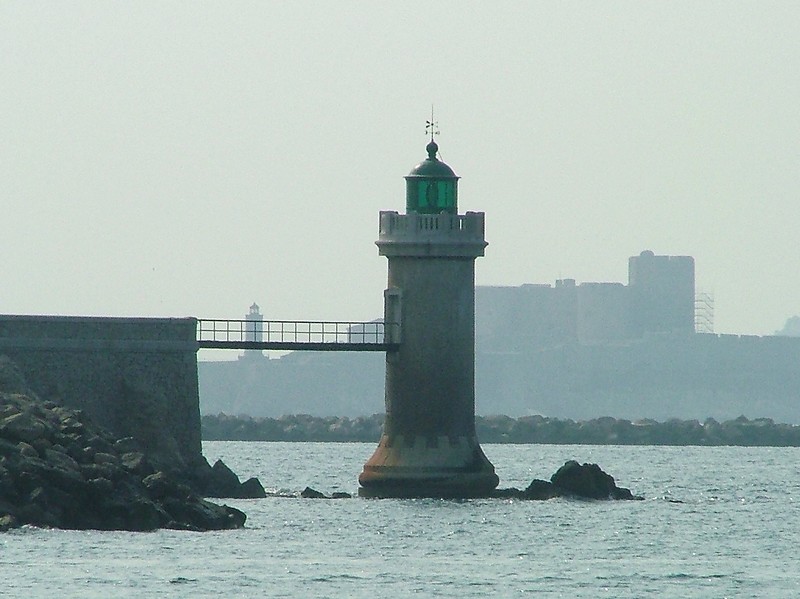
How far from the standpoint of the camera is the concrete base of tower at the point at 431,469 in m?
61.1

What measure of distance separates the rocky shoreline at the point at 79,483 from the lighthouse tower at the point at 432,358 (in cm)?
931

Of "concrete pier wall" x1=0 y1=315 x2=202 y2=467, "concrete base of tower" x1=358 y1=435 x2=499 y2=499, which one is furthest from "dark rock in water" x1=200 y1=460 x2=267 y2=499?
"concrete base of tower" x1=358 y1=435 x2=499 y2=499

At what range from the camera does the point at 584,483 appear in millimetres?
63219

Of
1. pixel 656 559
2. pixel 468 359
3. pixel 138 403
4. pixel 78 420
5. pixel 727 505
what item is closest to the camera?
pixel 656 559

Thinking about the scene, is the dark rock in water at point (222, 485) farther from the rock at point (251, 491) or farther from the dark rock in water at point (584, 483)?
the dark rock in water at point (584, 483)

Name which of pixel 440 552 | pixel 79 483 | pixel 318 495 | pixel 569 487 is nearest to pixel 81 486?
pixel 79 483

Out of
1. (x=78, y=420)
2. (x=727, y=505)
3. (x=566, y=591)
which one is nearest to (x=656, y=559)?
(x=566, y=591)

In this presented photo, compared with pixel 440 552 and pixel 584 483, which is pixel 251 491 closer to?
pixel 584 483

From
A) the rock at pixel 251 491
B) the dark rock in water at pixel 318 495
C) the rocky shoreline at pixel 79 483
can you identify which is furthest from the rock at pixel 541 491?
the rocky shoreline at pixel 79 483

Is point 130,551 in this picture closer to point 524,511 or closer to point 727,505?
Answer: point 524,511

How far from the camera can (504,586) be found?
43.3 m

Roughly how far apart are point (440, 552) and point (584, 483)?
14.9 meters

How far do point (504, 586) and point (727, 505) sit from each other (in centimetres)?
2323

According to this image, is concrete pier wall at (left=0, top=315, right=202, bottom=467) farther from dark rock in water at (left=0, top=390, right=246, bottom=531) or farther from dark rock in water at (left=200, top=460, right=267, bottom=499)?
dark rock in water at (left=0, top=390, right=246, bottom=531)
